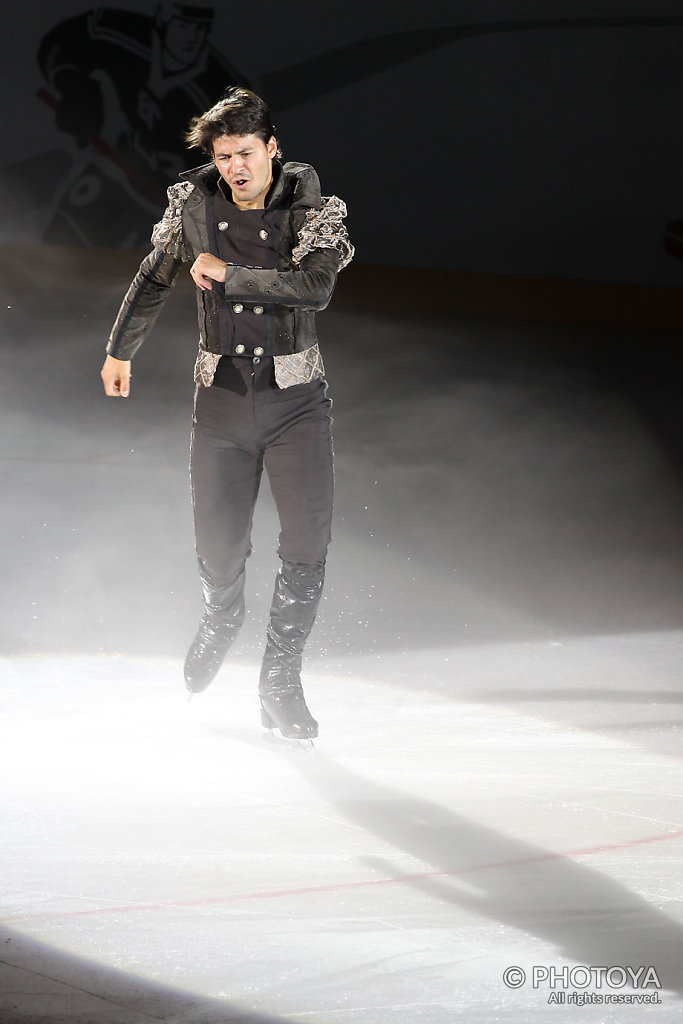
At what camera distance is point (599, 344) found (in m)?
10.3

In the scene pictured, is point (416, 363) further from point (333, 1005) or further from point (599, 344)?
point (333, 1005)

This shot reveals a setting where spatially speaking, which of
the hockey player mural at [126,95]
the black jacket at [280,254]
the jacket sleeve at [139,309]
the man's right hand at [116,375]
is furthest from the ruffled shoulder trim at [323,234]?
the hockey player mural at [126,95]

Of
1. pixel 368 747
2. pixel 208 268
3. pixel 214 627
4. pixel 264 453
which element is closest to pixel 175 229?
pixel 208 268

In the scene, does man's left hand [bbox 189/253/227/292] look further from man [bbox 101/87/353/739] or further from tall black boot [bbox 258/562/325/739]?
tall black boot [bbox 258/562/325/739]

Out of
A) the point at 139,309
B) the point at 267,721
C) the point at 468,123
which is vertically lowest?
the point at 468,123

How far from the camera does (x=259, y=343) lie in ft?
10.7

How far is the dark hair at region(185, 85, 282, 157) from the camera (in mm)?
3066

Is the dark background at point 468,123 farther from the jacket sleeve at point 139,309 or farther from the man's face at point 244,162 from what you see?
the man's face at point 244,162

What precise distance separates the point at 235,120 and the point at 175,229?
0.34 metres

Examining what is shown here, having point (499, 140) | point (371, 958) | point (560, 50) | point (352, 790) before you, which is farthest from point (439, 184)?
point (371, 958)

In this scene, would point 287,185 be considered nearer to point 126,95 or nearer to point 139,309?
point 139,309

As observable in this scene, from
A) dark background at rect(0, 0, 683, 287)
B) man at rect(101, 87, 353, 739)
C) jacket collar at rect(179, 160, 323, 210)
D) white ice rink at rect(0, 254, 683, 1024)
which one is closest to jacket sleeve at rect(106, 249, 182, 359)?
man at rect(101, 87, 353, 739)

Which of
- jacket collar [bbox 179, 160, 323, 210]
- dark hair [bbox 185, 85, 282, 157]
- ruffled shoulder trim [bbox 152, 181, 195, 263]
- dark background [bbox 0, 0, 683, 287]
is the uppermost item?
dark hair [bbox 185, 85, 282, 157]

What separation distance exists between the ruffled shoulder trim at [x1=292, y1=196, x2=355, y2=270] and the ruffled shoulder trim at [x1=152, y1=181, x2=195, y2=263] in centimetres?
29
